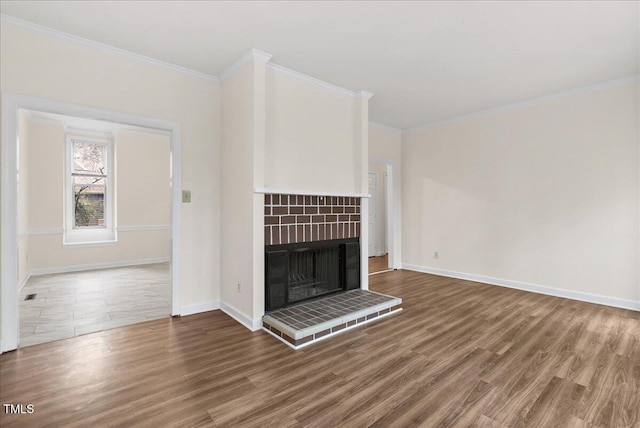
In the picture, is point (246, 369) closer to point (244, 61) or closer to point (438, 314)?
point (438, 314)

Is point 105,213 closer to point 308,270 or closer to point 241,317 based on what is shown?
point 241,317

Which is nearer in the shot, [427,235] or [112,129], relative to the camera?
[427,235]

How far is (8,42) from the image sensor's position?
2488 mm

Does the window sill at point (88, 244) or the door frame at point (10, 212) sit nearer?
the door frame at point (10, 212)

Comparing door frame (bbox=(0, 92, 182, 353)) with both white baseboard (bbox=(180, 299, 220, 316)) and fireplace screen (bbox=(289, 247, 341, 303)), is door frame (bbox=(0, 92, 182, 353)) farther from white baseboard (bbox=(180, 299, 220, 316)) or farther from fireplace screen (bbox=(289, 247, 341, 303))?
Result: fireplace screen (bbox=(289, 247, 341, 303))

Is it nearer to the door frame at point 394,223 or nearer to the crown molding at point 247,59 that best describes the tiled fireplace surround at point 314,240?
the crown molding at point 247,59

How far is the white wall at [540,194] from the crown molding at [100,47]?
3.90 m

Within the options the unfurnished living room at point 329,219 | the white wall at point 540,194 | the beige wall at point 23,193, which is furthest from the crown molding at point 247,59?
the beige wall at point 23,193

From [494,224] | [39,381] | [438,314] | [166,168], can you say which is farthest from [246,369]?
[166,168]

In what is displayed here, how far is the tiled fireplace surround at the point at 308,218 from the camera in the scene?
3178 millimetres

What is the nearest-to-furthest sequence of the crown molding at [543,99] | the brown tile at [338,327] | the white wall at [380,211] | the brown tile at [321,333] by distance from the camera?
1. the brown tile at [321,333]
2. the brown tile at [338,327]
3. the crown molding at [543,99]
4. the white wall at [380,211]

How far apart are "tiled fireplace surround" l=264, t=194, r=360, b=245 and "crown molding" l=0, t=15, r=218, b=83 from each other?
5.32 feet

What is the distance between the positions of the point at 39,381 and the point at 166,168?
5474mm

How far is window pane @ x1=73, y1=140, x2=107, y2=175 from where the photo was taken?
19.6 ft
